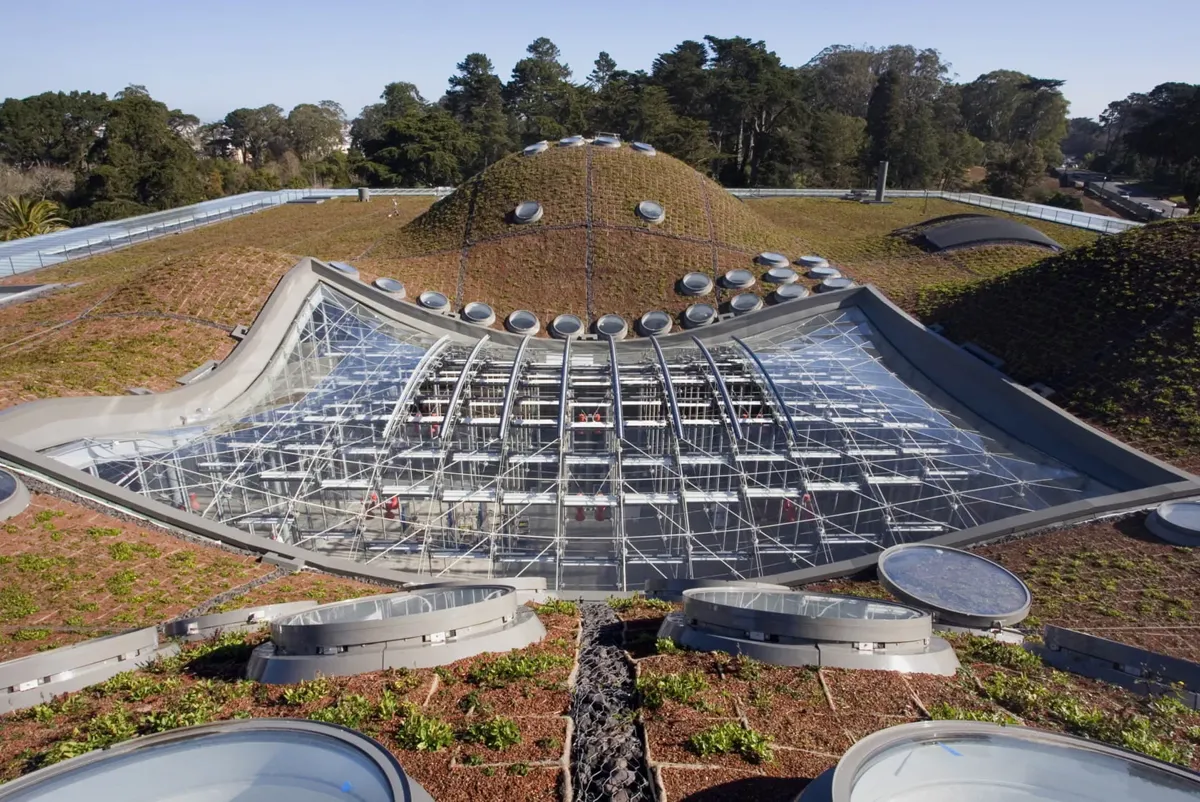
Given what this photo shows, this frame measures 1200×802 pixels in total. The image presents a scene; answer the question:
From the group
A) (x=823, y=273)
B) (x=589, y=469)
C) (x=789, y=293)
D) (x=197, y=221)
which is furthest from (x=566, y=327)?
(x=197, y=221)

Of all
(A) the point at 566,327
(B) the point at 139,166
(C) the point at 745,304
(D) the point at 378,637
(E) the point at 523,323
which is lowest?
(D) the point at 378,637

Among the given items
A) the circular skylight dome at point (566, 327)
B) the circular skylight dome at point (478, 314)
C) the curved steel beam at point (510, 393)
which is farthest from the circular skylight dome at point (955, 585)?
the circular skylight dome at point (478, 314)

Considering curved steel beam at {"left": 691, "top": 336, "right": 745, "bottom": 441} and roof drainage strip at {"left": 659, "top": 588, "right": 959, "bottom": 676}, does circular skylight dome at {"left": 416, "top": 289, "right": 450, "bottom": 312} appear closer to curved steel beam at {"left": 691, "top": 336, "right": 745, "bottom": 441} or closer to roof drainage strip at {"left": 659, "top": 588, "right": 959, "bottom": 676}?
curved steel beam at {"left": 691, "top": 336, "right": 745, "bottom": 441}

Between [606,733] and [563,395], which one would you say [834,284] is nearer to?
[563,395]

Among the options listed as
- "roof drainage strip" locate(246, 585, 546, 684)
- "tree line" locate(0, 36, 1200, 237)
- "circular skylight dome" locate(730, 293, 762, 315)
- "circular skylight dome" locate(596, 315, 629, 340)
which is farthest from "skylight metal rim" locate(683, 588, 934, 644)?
"tree line" locate(0, 36, 1200, 237)

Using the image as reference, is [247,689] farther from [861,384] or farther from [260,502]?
[861,384]

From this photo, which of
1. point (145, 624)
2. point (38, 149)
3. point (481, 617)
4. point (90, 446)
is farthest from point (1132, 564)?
point (38, 149)

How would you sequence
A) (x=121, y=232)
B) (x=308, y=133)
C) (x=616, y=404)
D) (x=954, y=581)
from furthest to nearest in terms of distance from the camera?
1. (x=308, y=133)
2. (x=121, y=232)
3. (x=616, y=404)
4. (x=954, y=581)
